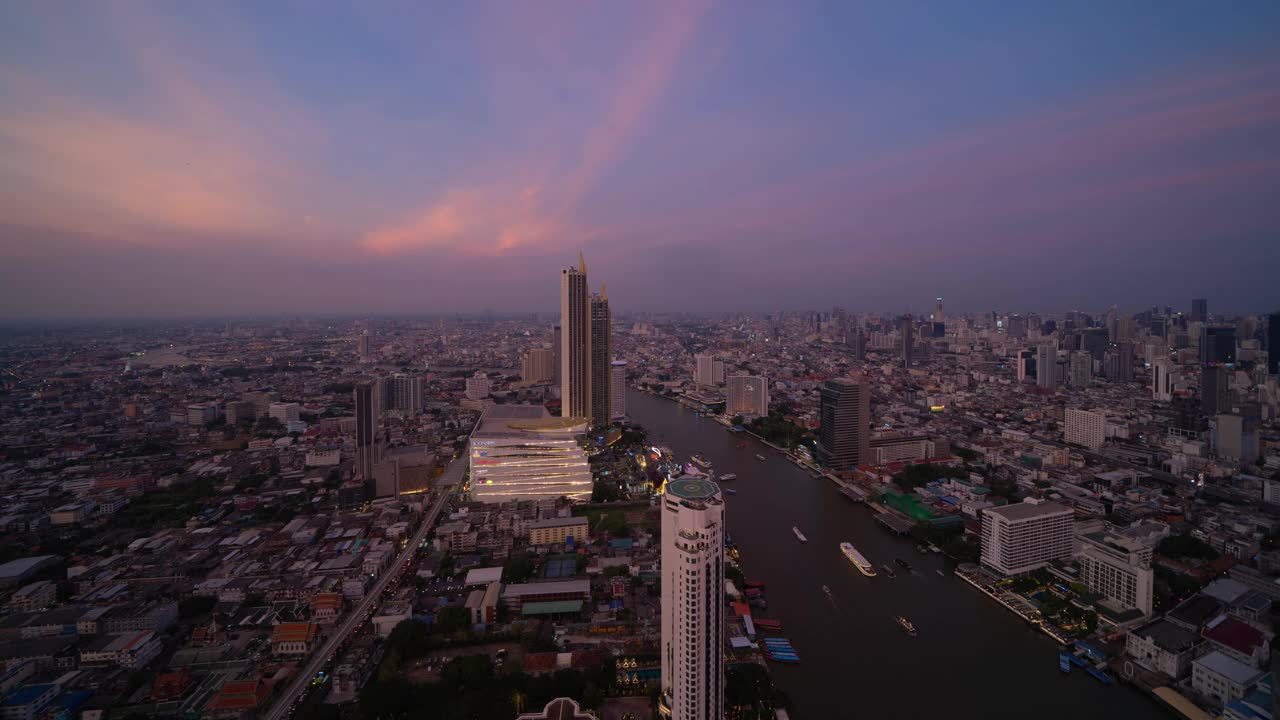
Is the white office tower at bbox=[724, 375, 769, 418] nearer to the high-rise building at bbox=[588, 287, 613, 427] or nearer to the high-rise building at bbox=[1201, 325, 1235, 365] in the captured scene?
the high-rise building at bbox=[588, 287, 613, 427]

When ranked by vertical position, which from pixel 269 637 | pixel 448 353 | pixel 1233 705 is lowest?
pixel 269 637

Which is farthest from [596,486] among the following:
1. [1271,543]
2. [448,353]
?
[448,353]

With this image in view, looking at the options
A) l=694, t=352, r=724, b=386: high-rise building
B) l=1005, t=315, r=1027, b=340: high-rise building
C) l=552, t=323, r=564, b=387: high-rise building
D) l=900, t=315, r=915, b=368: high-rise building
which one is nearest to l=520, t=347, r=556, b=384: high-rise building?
l=552, t=323, r=564, b=387: high-rise building

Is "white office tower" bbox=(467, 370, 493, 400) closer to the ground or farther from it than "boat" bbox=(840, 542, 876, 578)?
farther from it

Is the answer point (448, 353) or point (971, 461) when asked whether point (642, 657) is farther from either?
A: point (448, 353)

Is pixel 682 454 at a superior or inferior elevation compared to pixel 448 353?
inferior

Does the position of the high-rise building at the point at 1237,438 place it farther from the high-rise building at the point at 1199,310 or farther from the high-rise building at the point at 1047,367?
the high-rise building at the point at 1199,310

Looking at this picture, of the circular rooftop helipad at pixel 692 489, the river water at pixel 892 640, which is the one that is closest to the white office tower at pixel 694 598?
the circular rooftop helipad at pixel 692 489
